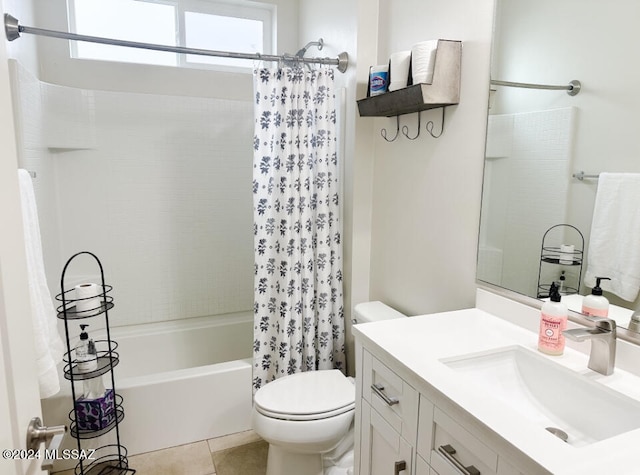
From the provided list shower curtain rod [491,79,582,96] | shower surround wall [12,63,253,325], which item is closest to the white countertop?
shower curtain rod [491,79,582,96]

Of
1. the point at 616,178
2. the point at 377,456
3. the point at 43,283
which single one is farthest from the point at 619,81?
the point at 43,283

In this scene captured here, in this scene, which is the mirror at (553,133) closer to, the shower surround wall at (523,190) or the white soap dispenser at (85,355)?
the shower surround wall at (523,190)

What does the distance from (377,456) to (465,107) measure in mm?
1236

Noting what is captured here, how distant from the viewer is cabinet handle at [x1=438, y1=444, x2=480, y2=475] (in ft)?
2.93

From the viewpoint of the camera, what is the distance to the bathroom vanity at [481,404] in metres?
Result: 0.78

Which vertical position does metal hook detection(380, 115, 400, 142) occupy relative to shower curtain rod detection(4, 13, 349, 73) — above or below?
below

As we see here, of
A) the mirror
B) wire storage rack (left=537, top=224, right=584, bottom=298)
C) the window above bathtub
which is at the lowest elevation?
wire storage rack (left=537, top=224, right=584, bottom=298)

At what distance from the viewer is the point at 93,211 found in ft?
8.80

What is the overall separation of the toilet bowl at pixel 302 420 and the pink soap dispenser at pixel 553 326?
2.92 feet

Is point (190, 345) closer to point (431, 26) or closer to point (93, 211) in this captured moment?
point (93, 211)

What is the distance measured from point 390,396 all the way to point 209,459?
1.31m

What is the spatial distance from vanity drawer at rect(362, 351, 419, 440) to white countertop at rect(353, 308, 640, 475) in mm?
50

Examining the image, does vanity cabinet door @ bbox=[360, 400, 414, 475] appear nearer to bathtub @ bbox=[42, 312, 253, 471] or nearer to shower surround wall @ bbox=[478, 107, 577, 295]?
shower surround wall @ bbox=[478, 107, 577, 295]

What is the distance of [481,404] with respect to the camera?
902 millimetres
